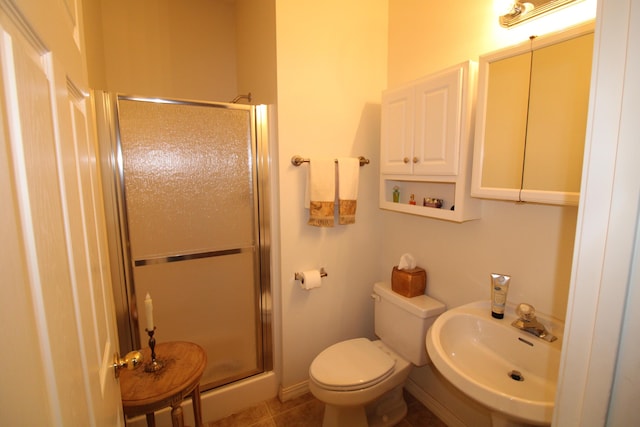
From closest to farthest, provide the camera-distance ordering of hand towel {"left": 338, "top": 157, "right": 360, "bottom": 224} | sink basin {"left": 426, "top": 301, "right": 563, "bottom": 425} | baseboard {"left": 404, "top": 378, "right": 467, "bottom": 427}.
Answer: sink basin {"left": 426, "top": 301, "right": 563, "bottom": 425} → baseboard {"left": 404, "top": 378, "right": 467, "bottom": 427} → hand towel {"left": 338, "top": 157, "right": 360, "bottom": 224}

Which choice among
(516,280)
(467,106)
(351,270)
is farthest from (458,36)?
(351,270)

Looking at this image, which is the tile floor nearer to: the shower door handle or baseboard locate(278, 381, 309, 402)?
baseboard locate(278, 381, 309, 402)

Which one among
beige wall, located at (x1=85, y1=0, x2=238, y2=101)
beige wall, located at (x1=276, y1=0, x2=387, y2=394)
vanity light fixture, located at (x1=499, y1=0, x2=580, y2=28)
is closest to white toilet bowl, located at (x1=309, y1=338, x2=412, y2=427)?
beige wall, located at (x1=276, y1=0, x2=387, y2=394)

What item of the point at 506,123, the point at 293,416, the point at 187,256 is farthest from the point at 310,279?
the point at 506,123

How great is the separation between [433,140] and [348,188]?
22.9 inches

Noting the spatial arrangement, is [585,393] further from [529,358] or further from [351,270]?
[351,270]

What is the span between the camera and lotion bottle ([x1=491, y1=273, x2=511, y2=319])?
130 cm

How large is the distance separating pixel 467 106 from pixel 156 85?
2.18 metres

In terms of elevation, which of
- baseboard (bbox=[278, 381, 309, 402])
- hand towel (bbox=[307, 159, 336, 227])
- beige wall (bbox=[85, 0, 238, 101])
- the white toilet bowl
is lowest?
baseboard (bbox=[278, 381, 309, 402])

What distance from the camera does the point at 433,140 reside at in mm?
1459

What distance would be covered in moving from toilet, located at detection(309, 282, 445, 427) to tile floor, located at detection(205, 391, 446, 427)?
0.34 ft

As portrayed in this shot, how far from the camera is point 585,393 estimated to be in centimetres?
41

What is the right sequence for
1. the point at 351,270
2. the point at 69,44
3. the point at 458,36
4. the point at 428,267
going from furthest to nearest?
the point at 351,270 < the point at 428,267 < the point at 458,36 < the point at 69,44

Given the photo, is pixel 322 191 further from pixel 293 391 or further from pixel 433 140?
pixel 293 391
